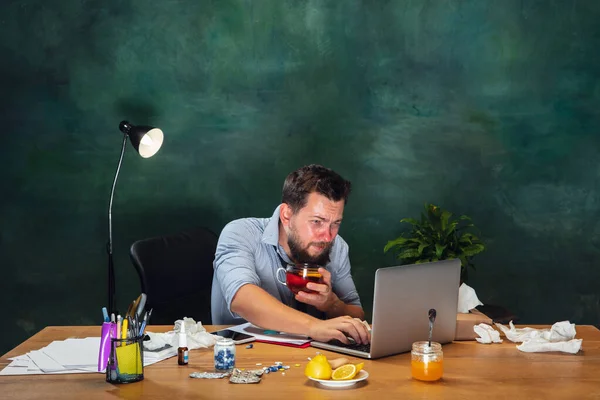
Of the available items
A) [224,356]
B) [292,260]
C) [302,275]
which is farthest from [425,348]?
[292,260]

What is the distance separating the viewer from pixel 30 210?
4.13 m

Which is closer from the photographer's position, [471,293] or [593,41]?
[471,293]

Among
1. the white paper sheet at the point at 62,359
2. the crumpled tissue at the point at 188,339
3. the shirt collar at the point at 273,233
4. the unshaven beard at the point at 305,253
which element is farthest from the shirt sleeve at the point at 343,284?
the white paper sheet at the point at 62,359

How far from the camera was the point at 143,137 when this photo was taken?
3.45m

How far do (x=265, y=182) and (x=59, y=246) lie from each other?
3.90 feet

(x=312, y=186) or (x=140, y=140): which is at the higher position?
(x=140, y=140)

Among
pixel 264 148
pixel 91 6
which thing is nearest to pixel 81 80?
pixel 91 6

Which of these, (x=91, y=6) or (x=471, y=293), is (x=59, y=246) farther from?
(x=471, y=293)

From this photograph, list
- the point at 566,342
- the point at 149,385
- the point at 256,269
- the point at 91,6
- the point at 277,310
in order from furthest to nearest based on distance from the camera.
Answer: the point at 91,6
the point at 256,269
the point at 277,310
the point at 566,342
the point at 149,385

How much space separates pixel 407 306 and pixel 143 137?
5.65 feet

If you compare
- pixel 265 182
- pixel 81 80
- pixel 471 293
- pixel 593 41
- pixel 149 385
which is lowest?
pixel 149 385

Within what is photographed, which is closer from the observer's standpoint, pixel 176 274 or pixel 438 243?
pixel 176 274

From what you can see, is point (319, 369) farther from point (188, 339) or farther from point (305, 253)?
point (305, 253)

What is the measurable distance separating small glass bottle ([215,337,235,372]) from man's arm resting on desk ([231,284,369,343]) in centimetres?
37
